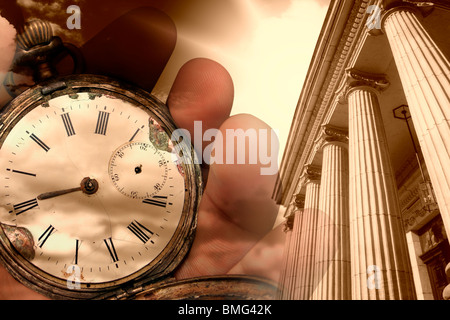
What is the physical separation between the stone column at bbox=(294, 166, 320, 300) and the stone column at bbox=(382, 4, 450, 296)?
12.8 ft

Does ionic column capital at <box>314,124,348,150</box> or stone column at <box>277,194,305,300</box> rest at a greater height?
ionic column capital at <box>314,124,348,150</box>

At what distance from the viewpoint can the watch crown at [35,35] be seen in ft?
19.6

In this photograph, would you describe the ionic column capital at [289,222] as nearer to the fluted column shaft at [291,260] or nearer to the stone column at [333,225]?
the fluted column shaft at [291,260]

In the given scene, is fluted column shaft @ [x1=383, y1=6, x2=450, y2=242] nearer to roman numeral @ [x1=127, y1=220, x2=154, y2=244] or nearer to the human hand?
the human hand

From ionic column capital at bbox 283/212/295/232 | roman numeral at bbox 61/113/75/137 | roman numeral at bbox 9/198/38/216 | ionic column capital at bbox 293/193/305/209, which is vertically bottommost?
roman numeral at bbox 9/198/38/216

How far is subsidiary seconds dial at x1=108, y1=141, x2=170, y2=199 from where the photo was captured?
5770mm

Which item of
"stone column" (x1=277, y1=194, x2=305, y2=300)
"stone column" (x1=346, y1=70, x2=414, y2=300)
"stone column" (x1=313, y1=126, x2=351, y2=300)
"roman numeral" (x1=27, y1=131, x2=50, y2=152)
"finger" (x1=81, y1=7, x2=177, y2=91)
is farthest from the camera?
"stone column" (x1=277, y1=194, x2=305, y2=300)

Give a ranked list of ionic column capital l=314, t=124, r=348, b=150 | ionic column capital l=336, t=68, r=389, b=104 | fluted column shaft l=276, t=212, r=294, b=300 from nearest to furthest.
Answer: fluted column shaft l=276, t=212, r=294, b=300, ionic column capital l=336, t=68, r=389, b=104, ionic column capital l=314, t=124, r=348, b=150

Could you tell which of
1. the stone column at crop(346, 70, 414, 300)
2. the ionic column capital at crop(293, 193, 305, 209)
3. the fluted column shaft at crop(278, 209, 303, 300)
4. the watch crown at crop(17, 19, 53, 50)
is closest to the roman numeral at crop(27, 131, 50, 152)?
the watch crown at crop(17, 19, 53, 50)

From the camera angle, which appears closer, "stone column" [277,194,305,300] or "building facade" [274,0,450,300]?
"building facade" [274,0,450,300]

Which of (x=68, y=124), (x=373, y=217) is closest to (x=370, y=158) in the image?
(x=373, y=217)

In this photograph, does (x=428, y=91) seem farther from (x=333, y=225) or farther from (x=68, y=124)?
(x=68, y=124)

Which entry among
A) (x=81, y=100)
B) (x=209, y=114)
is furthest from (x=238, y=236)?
(x=81, y=100)

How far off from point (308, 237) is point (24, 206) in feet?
18.9
